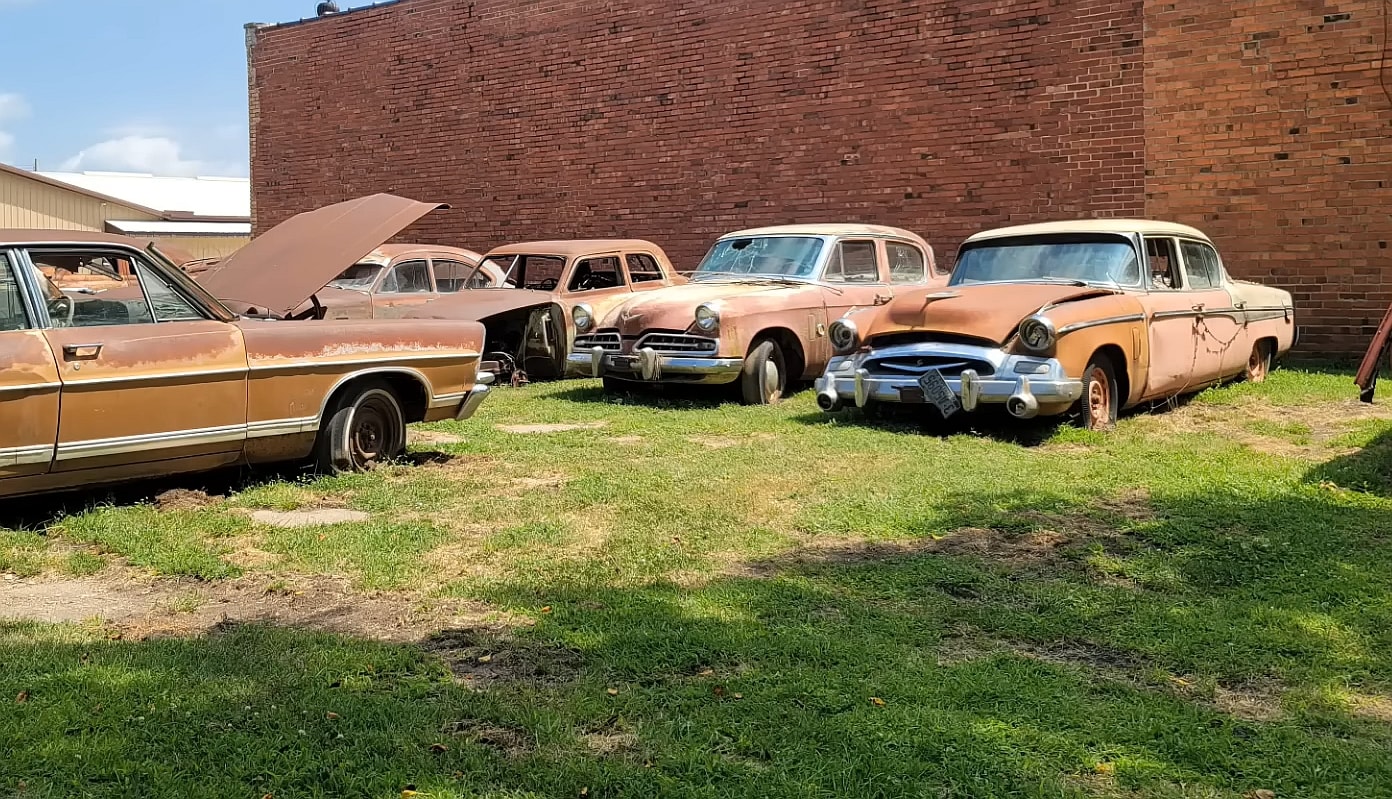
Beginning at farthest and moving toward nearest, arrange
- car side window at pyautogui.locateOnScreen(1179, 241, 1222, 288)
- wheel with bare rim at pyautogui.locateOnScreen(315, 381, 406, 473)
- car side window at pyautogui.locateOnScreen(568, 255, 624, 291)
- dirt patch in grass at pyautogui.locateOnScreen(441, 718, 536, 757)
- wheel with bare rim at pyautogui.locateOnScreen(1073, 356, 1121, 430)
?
1. car side window at pyautogui.locateOnScreen(568, 255, 624, 291)
2. car side window at pyautogui.locateOnScreen(1179, 241, 1222, 288)
3. wheel with bare rim at pyautogui.locateOnScreen(1073, 356, 1121, 430)
4. wheel with bare rim at pyautogui.locateOnScreen(315, 381, 406, 473)
5. dirt patch in grass at pyautogui.locateOnScreen(441, 718, 536, 757)

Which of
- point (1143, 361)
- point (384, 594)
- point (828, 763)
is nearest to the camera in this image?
point (828, 763)

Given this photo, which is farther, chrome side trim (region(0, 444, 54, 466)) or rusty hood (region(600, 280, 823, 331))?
rusty hood (region(600, 280, 823, 331))

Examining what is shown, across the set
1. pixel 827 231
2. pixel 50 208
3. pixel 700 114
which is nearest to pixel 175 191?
pixel 50 208

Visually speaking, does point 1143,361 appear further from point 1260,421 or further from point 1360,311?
point 1360,311

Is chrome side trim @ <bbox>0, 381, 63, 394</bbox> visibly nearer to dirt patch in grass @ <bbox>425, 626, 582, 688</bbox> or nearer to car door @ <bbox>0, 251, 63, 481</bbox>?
car door @ <bbox>0, 251, 63, 481</bbox>

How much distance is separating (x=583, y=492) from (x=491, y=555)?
1.31m

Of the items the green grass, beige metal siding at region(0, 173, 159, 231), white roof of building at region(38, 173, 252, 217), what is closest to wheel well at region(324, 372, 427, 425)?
the green grass

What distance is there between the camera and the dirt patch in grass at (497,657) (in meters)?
3.91

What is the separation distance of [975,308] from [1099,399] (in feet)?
3.71

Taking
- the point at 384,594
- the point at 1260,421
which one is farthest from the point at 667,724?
the point at 1260,421

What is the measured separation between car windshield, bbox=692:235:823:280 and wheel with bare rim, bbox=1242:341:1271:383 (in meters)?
4.01

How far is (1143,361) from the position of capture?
8648 mm

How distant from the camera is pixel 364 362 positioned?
699 cm

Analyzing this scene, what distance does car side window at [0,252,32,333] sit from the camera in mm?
5715
